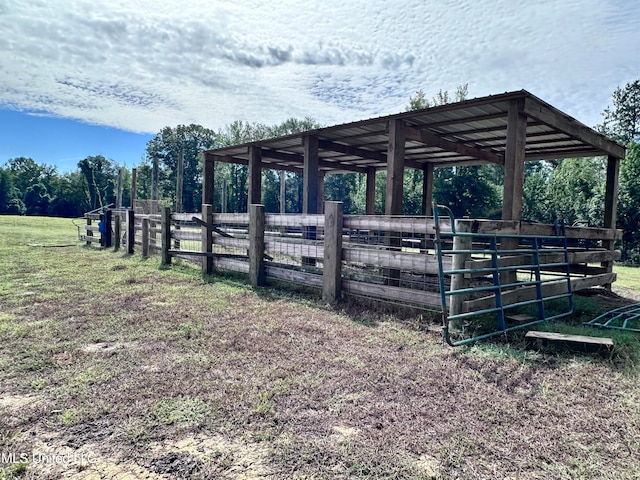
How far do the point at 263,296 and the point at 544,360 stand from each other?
3.89 meters

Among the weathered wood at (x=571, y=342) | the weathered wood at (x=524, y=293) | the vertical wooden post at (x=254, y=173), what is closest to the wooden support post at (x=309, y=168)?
the vertical wooden post at (x=254, y=173)

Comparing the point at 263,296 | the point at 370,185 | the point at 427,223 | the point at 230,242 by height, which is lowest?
the point at 263,296

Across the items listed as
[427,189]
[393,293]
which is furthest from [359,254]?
[427,189]

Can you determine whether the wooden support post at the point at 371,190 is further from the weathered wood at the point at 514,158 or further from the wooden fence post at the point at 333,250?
the weathered wood at the point at 514,158

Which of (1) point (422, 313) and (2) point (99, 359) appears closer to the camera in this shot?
(2) point (99, 359)

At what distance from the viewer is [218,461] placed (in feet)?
6.59

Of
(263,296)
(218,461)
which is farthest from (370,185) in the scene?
(218,461)

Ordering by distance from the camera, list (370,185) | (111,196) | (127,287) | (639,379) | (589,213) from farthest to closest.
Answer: (111,196) < (589,213) < (370,185) < (127,287) < (639,379)

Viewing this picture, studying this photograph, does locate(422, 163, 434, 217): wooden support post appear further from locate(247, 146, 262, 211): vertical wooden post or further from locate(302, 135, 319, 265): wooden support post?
locate(247, 146, 262, 211): vertical wooden post

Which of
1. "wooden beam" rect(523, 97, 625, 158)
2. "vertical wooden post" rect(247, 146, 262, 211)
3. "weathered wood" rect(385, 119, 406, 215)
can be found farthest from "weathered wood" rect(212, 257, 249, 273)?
"wooden beam" rect(523, 97, 625, 158)

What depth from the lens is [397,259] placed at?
4.98 metres

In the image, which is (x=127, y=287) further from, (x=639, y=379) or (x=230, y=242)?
(x=639, y=379)

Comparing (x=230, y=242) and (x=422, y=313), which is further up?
(x=230, y=242)

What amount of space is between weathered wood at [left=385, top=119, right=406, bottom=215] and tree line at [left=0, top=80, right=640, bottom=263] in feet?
7.63
